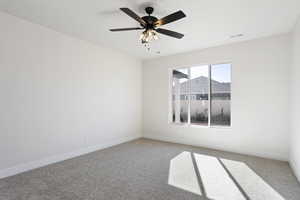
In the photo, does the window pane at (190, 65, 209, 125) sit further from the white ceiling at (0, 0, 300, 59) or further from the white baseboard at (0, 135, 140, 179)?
the white baseboard at (0, 135, 140, 179)

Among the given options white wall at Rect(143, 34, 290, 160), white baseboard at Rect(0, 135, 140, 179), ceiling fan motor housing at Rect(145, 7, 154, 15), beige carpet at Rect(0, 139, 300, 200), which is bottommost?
beige carpet at Rect(0, 139, 300, 200)

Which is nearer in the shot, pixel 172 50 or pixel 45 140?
pixel 45 140

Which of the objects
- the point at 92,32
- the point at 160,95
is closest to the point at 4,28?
the point at 92,32

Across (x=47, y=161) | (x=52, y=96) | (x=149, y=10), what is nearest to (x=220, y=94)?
(x=149, y=10)

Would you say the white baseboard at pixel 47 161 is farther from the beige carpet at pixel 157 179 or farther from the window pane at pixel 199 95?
the window pane at pixel 199 95

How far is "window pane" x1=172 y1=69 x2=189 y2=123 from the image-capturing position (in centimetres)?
492

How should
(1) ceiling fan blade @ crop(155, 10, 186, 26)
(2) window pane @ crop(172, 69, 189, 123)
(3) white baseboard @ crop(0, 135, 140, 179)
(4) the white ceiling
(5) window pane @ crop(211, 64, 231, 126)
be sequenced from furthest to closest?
(2) window pane @ crop(172, 69, 189, 123), (5) window pane @ crop(211, 64, 231, 126), (3) white baseboard @ crop(0, 135, 140, 179), (4) the white ceiling, (1) ceiling fan blade @ crop(155, 10, 186, 26)

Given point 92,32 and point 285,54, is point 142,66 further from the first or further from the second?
point 285,54

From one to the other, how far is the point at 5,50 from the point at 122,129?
3.23 metres

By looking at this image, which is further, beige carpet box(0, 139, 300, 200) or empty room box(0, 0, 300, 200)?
empty room box(0, 0, 300, 200)

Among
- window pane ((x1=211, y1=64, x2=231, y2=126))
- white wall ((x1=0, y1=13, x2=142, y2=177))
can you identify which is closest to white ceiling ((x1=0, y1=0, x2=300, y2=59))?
white wall ((x1=0, y1=13, x2=142, y2=177))

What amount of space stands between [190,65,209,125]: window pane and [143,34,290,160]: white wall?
0.98 ft

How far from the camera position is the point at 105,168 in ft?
9.66

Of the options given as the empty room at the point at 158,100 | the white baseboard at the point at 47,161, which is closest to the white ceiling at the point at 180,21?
the empty room at the point at 158,100
